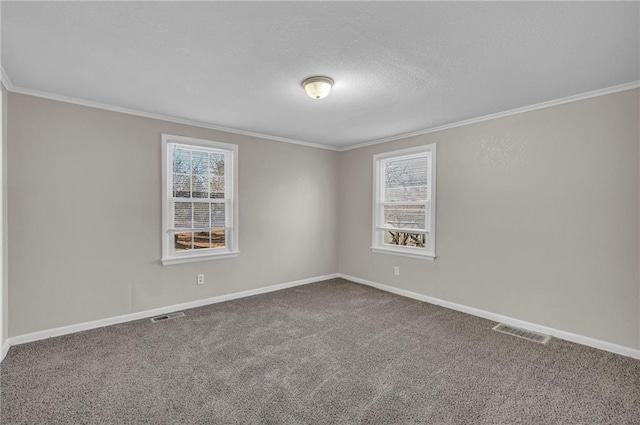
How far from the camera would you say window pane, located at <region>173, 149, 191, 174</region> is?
405 centimetres

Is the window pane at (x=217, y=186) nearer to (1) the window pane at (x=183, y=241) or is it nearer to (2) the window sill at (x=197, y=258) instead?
(1) the window pane at (x=183, y=241)

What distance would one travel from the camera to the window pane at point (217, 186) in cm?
437

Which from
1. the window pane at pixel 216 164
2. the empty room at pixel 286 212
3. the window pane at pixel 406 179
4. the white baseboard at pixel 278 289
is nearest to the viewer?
the empty room at pixel 286 212

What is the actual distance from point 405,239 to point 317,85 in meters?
2.93

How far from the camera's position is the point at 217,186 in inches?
174

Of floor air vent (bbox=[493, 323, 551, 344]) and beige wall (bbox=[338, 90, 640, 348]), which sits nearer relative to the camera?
beige wall (bbox=[338, 90, 640, 348])

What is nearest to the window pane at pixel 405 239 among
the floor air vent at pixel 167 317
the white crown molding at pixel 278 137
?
the white crown molding at pixel 278 137

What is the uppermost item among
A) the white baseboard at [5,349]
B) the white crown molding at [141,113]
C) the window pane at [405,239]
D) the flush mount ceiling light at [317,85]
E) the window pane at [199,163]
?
the white crown molding at [141,113]

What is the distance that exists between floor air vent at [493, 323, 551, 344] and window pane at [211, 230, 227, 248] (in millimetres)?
3505

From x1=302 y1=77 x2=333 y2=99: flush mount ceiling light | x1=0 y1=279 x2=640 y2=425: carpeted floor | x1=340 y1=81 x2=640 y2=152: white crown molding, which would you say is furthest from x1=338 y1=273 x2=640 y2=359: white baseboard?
x1=302 y1=77 x2=333 y2=99: flush mount ceiling light

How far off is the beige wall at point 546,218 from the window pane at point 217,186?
9.22 ft

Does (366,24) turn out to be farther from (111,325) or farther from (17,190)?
(111,325)

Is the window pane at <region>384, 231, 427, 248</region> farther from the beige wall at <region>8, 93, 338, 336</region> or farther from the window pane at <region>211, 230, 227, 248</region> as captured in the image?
the window pane at <region>211, 230, 227, 248</region>

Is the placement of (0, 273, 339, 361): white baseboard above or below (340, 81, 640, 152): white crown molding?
below
